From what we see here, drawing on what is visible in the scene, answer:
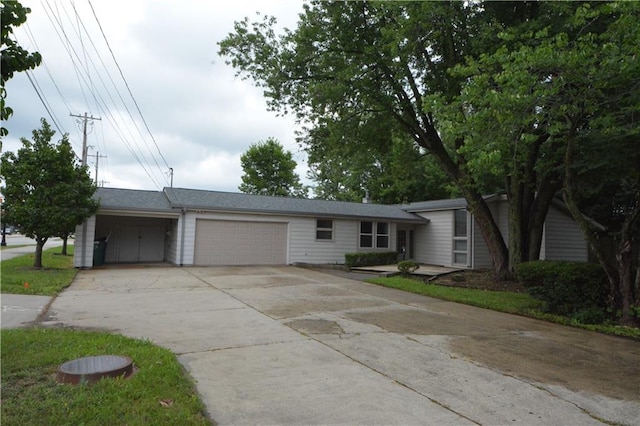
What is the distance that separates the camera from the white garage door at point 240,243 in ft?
55.8

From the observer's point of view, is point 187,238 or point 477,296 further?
point 187,238

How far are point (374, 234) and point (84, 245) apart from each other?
12694 millimetres

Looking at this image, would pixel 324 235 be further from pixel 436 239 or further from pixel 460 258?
pixel 460 258

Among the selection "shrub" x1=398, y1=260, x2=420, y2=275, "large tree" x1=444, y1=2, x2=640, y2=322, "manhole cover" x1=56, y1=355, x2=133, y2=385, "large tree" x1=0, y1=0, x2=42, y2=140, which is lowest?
"manhole cover" x1=56, y1=355, x2=133, y2=385

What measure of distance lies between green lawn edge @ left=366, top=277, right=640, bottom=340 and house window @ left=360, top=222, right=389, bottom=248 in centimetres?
707

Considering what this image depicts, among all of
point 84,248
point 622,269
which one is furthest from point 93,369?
point 84,248

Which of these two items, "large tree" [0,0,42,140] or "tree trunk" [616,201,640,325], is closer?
"large tree" [0,0,42,140]

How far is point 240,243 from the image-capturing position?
17.7 m

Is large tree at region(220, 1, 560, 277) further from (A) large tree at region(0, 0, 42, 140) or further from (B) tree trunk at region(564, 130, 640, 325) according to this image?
(A) large tree at region(0, 0, 42, 140)

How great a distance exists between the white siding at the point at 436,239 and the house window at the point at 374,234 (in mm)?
1857

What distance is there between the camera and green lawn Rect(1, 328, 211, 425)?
10.1 feet

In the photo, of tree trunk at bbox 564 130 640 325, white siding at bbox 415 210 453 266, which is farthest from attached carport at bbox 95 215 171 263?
tree trunk at bbox 564 130 640 325

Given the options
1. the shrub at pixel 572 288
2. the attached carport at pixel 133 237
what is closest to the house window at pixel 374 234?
the attached carport at pixel 133 237

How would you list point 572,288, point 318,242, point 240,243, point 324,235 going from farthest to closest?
point 324,235 < point 318,242 < point 240,243 < point 572,288
